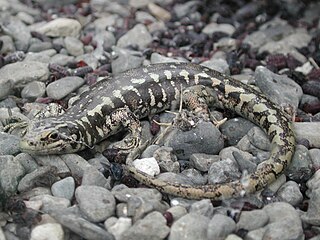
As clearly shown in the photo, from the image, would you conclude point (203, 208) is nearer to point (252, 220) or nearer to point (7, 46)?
point (252, 220)

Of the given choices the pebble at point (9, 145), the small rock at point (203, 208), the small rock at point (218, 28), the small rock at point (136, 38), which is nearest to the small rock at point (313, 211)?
the small rock at point (203, 208)

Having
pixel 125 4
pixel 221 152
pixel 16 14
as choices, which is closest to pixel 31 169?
pixel 221 152

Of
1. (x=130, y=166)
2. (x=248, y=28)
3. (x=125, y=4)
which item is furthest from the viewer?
(x=125, y=4)

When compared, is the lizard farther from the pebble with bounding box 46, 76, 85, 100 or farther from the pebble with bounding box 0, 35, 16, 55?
the pebble with bounding box 0, 35, 16, 55

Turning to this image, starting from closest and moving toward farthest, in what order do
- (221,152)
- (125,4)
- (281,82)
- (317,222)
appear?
(317,222) → (221,152) → (281,82) → (125,4)

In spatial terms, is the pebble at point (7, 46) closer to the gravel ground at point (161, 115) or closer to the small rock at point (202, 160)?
the gravel ground at point (161, 115)

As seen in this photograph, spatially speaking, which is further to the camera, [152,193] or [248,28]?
[248,28]

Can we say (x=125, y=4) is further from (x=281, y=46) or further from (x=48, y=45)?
(x=281, y=46)
